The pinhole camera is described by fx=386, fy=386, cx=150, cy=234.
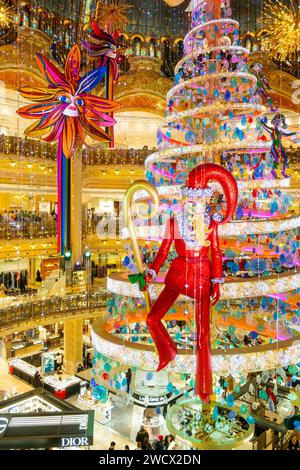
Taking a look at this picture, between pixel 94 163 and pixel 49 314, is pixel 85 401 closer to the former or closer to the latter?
pixel 49 314

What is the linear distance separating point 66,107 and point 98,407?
9.42m

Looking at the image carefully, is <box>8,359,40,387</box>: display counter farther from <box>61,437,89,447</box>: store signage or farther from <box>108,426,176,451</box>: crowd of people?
<box>61,437,89,447</box>: store signage

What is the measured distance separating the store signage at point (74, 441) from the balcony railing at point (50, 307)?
599cm

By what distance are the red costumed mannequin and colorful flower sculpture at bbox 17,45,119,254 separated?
2669mm

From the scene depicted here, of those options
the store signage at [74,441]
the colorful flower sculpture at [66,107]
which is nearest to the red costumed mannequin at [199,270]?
the colorful flower sculpture at [66,107]

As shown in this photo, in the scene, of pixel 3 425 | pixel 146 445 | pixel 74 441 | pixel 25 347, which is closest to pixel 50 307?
pixel 25 347

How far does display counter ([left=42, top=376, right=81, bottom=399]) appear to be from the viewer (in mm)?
12836

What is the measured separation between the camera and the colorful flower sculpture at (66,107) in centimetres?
564

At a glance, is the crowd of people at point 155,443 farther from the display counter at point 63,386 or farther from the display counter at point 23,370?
the display counter at point 23,370

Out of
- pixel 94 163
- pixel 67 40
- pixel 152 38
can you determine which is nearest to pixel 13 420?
pixel 94 163

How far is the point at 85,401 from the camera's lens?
1242 centimetres

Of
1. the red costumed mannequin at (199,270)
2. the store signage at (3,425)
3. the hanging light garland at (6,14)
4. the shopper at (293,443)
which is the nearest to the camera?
the red costumed mannequin at (199,270)

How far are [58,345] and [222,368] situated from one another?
15489 mm

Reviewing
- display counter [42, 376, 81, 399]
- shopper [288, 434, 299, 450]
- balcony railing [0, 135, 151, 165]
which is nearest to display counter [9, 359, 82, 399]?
display counter [42, 376, 81, 399]
